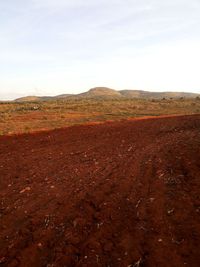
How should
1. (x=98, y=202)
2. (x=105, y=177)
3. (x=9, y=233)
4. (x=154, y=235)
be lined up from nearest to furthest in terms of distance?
(x=154, y=235) < (x=9, y=233) < (x=98, y=202) < (x=105, y=177)

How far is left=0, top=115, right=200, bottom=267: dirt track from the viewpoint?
4.88 meters

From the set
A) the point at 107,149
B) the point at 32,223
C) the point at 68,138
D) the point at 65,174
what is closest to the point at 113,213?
the point at 32,223

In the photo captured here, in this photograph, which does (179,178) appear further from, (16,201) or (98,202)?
(16,201)

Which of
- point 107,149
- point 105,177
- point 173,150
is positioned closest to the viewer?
point 105,177

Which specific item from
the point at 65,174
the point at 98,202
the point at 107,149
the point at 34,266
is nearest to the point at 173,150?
the point at 107,149

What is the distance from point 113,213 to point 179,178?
8.25 ft

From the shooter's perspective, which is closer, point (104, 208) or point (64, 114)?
point (104, 208)

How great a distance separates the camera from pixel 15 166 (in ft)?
37.4

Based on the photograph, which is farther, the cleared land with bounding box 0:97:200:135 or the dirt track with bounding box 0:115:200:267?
the cleared land with bounding box 0:97:200:135

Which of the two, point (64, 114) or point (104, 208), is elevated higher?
point (104, 208)

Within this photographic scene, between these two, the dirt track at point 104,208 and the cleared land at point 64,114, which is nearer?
the dirt track at point 104,208

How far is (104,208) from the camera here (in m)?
6.57

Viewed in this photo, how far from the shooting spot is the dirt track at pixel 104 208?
16.0 ft

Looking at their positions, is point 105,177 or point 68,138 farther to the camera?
point 68,138
